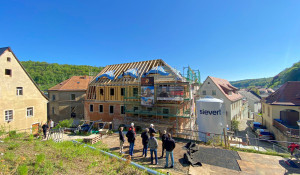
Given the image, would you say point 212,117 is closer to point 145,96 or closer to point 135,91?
point 145,96

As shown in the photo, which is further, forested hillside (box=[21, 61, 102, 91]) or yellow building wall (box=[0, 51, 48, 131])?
forested hillside (box=[21, 61, 102, 91])

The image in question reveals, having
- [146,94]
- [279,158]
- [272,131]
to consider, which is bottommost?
[272,131]

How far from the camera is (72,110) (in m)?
28.7

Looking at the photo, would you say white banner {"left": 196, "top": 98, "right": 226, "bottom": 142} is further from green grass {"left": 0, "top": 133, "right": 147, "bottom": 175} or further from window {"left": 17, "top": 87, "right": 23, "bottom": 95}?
window {"left": 17, "top": 87, "right": 23, "bottom": 95}

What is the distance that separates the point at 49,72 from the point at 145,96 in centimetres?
7411

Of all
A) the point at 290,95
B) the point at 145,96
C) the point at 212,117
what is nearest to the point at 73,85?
the point at 145,96

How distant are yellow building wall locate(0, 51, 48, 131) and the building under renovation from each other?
6.93 meters

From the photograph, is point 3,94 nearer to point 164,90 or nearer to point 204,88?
point 164,90

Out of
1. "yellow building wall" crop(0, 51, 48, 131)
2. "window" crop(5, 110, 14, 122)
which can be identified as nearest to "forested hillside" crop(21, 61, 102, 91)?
"yellow building wall" crop(0, 51, 48, 131)

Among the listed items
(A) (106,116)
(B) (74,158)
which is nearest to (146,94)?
(A) (106,116)

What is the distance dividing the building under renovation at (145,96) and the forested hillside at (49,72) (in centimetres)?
4036

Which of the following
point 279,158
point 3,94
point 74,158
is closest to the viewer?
point 74,158

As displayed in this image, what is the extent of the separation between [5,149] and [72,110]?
75.4ft

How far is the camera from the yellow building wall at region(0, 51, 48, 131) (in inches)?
612
